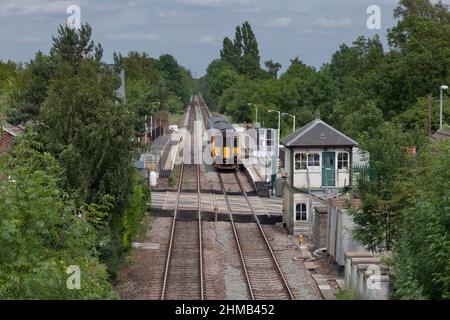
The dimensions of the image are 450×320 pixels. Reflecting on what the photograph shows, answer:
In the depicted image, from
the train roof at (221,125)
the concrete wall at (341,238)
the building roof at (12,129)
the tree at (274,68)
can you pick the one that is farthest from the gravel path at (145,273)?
the tree at (274,68)

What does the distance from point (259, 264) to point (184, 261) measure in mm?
2511

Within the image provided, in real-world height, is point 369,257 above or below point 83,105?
below

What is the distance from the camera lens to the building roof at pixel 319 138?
102 ft

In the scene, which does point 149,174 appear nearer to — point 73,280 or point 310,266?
point 310,266

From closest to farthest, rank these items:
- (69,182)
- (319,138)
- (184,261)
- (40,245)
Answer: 1. (40,245)
2. (69,182)
3. (184,261)
4. (319,138)

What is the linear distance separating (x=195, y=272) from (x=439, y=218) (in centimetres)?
1142

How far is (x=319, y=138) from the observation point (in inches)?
1236

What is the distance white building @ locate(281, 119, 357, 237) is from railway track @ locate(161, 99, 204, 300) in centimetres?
A: 419

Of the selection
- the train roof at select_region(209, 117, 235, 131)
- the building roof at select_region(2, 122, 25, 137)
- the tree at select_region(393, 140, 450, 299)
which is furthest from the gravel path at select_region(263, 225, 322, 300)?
the train roof at select_region(209, 117, 235, 131)

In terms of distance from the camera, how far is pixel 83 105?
23.0m

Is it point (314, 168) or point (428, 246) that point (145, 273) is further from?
point (428, 246)

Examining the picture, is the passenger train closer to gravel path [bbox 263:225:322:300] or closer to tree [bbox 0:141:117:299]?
gravel path [bbox 263:225:322:300]

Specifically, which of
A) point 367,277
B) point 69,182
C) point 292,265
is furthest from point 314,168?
point 367,277
